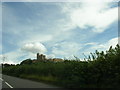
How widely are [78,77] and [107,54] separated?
2.48 metres

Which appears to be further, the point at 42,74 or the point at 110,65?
the point at 42,74

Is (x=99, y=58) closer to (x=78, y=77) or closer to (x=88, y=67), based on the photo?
(x=88, y=67)

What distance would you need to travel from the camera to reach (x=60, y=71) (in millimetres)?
19297

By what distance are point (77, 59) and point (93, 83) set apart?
3779 mm

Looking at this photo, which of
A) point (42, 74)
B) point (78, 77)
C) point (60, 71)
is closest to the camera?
point (78, 77)

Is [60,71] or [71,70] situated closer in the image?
[71,70]

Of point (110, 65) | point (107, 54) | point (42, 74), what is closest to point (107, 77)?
point (110, 65)

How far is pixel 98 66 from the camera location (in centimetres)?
1388

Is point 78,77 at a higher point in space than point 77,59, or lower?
lower

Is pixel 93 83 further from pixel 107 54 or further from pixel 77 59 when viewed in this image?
pixel 77 59

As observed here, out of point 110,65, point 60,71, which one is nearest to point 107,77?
point 110,65

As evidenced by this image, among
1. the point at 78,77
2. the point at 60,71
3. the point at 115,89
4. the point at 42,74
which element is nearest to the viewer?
the point at 115,89

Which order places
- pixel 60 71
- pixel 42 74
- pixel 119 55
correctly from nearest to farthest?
pixel 119 55 < pixel 60 71 < pixel 42 74

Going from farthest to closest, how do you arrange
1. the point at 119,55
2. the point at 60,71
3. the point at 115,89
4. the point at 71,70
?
the point at 60,71 → the point at 71,70 → the point at 119,55 → the point at 115,89
